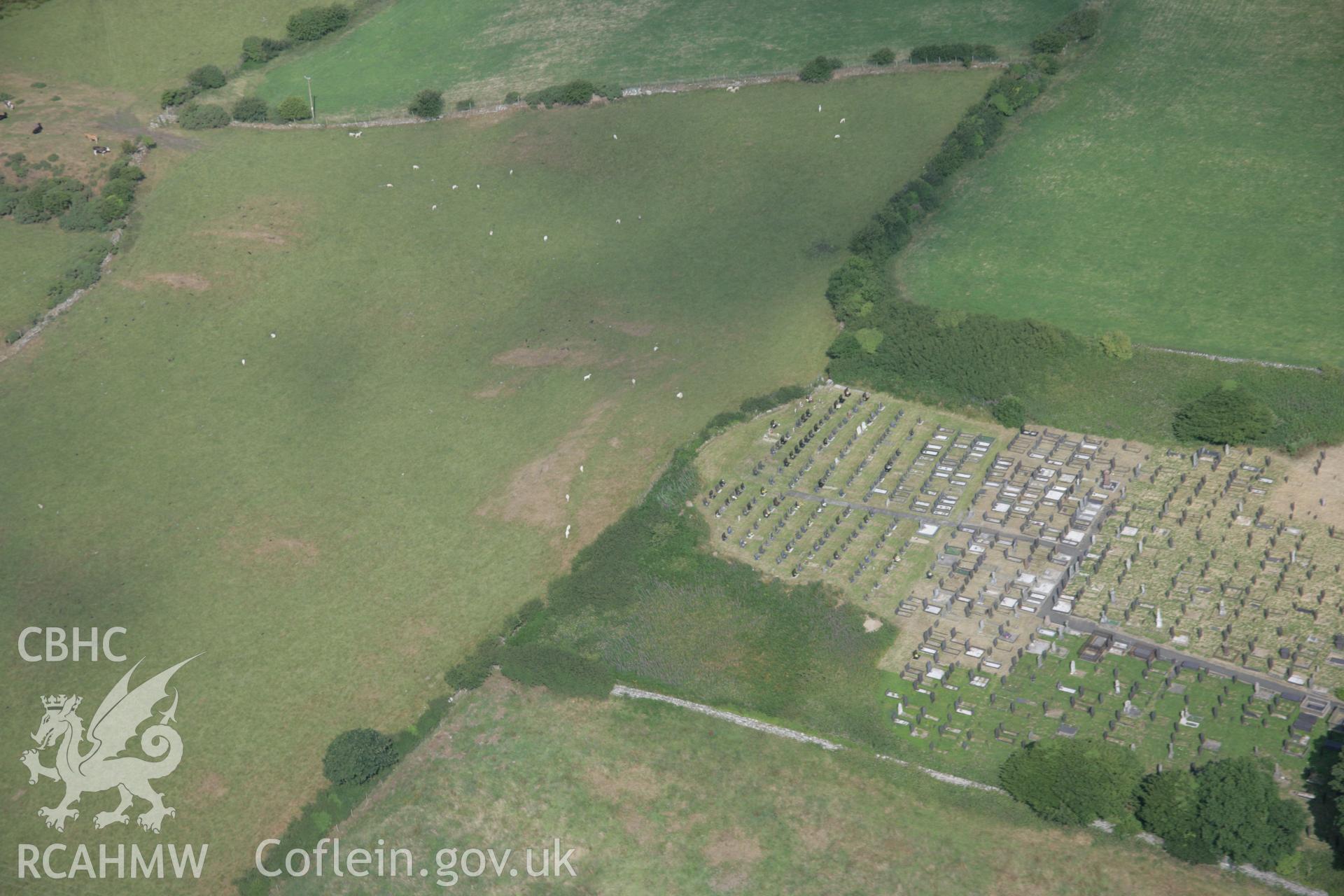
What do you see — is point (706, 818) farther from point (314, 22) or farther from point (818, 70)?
point (314, 22)

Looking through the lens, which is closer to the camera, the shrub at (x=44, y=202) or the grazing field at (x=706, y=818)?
the grazing field at (x=706, y=818)

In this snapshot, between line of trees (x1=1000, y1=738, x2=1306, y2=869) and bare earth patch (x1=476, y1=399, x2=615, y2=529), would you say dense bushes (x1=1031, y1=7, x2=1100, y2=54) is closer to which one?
bare earth patch (x1=476, y1=399, x2=615, y2=529)

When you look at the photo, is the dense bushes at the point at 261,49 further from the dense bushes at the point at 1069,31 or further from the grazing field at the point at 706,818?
the grazing field at the point at 706,818

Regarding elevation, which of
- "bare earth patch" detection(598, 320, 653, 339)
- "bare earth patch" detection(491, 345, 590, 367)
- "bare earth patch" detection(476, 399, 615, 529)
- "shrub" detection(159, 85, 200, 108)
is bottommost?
"bare earth patch" detection(476, 399, 615, 529)

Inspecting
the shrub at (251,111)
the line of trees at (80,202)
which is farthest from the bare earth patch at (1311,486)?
the shrub at (251,111)

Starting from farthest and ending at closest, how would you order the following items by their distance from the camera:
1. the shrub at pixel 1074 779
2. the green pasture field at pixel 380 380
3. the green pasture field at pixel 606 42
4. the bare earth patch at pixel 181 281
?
the green pasture field at pixel 606 42 → the bare earth patch at pixel 181 281 → the green pasture field at pixel 380 380 → the shrub at pixel 1074 779

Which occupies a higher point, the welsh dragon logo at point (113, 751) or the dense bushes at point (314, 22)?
the dense bushes at point (314, 22)

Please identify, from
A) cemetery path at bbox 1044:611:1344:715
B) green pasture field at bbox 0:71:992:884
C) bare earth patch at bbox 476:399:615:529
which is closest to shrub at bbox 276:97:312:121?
green pasture field at bbox 0:71:992:884
